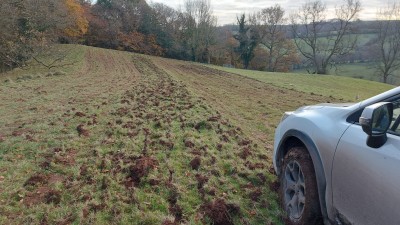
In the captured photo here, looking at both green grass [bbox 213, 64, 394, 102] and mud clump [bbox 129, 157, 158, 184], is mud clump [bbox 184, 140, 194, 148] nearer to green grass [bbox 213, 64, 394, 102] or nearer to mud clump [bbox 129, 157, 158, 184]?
mud clump [bbox 129, 157, 158, 184]

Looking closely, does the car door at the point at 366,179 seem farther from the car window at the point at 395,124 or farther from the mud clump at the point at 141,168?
the mud clump at the point at 141,168

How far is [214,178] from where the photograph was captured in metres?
4.46

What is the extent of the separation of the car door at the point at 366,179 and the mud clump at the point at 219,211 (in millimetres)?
1242

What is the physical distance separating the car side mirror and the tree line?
1834 inches

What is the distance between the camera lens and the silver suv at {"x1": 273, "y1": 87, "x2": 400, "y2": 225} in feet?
6.88

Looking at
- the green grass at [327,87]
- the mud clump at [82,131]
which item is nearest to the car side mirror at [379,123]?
the mud clump at [82,131]

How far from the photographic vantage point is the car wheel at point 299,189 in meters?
2.95

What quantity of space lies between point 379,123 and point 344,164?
0.48 m

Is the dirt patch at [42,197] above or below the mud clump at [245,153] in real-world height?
above

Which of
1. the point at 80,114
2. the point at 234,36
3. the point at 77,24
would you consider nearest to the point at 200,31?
the point at 234,36

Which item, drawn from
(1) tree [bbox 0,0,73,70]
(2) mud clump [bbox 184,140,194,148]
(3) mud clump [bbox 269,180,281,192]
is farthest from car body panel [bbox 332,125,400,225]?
(1) tree [bbox 0,0,73,70]

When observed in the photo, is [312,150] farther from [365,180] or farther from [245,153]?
[245,153]

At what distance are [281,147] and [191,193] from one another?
1309 millimetres

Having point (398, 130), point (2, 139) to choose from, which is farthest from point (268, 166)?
point (2, 139)
